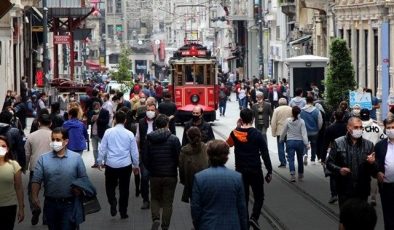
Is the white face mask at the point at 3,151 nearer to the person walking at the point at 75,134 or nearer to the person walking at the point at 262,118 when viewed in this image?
the person walking at the point at 75,134

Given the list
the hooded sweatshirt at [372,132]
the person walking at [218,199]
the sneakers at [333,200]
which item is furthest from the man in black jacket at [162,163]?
the person walking at [218,199]

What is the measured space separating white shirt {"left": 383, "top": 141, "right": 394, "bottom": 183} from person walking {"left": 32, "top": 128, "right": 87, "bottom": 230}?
371 cm

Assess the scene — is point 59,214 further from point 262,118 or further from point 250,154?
point 262,118

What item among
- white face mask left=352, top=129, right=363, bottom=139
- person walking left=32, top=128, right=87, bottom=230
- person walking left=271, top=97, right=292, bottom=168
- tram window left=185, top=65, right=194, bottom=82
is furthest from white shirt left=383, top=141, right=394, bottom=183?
tram window left=185, top=65, right=194, bottom=82

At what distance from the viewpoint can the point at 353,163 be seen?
55.0ft

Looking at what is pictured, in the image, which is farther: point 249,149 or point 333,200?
point 333,200

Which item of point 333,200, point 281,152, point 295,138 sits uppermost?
point 295,138

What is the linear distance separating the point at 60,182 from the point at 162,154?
3.16 metres

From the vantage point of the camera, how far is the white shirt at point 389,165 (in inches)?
637

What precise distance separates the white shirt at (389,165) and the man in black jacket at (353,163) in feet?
0.44

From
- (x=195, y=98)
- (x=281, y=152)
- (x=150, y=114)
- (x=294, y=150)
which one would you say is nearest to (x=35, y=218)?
(x=150, y=114)

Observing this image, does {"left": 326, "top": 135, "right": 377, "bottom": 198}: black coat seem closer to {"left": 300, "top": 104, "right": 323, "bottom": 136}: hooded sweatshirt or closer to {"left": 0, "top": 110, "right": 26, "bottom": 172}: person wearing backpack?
{"left": 0, "top": 110, "right": 26, "bottom": 172}: person wearing backpack

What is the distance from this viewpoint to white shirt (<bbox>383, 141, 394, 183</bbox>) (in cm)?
1619

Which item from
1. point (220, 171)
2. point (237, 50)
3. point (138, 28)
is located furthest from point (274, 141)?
point (138, 28)
